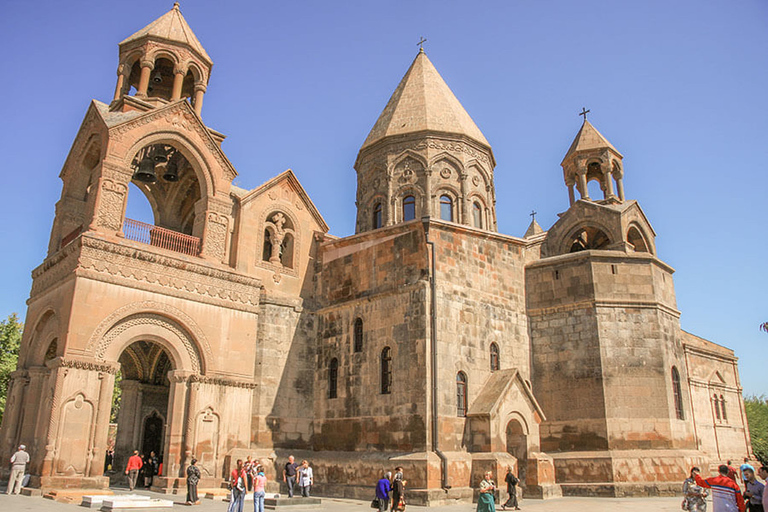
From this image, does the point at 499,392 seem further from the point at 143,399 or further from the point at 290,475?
the point at 143,399

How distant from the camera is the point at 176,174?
62.2 ft

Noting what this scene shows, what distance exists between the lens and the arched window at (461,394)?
613 inches

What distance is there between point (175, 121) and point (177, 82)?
1727mm

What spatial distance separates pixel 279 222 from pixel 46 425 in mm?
8642

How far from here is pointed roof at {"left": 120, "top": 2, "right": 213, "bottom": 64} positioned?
1839cm

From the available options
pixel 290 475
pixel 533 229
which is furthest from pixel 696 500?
pixel 533 229

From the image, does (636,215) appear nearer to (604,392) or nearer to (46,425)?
(604,392)

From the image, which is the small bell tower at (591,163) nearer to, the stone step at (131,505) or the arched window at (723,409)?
the arched window at (723,409)

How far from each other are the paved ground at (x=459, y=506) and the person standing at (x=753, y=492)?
566 cm

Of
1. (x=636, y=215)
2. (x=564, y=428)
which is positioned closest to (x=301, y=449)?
(x=564, y=428)

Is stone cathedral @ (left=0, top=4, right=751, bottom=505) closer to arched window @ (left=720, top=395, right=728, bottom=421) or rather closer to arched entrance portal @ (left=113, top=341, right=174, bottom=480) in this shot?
arched entrance portal @ (left=113, top=341, right=174, bottom=480)

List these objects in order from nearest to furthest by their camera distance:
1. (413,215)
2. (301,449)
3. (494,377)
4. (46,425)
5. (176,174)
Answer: (46,425) < (494,377) < (301,449) < (176,174) < (413,215)

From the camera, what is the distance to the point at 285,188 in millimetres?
19656

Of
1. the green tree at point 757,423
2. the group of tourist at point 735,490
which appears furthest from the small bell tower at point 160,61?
the green tree at point 757,423
